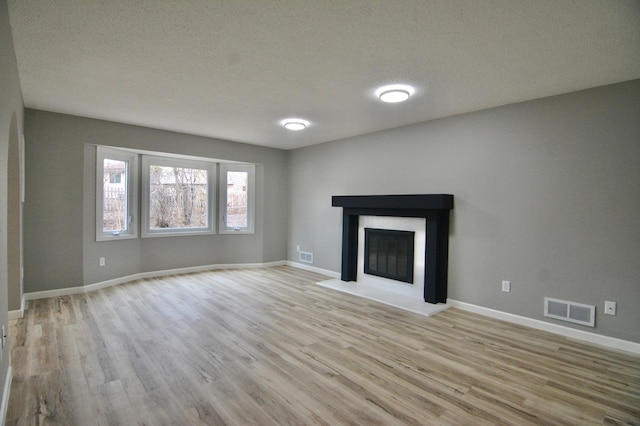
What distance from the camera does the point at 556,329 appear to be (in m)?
3.36

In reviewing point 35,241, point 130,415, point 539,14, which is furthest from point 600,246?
point 35,241

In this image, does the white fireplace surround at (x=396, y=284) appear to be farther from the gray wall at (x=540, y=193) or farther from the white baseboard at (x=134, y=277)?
the white baseboard at (x=134, y=277)

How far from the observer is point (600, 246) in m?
3.12

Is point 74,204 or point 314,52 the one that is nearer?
point 314,52

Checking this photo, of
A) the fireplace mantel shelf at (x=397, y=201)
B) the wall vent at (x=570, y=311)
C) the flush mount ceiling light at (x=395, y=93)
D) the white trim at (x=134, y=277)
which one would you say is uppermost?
the flush mount ceiling light at (x=395, y=93)

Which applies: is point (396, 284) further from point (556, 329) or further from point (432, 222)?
point (556, 329)

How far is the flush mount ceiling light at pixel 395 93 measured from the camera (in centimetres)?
324

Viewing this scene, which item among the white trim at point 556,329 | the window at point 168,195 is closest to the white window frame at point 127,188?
the window at point 168,195

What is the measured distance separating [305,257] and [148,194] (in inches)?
121

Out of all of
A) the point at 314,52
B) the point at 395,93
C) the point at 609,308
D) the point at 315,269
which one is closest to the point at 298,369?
the point at 314,52

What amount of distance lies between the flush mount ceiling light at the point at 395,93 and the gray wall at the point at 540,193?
1156 millimetres

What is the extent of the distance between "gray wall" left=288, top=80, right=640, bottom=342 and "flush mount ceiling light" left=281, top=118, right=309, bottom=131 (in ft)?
4.36

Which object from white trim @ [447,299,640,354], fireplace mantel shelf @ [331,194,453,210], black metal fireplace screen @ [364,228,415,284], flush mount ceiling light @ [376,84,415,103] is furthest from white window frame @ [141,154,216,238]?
white trim @ [447,299,640,354]

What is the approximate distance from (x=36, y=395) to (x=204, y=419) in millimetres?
1225
